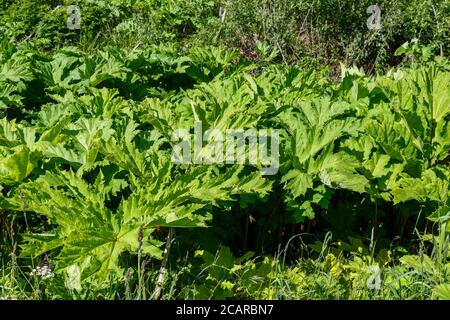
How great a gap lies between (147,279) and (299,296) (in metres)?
0.63

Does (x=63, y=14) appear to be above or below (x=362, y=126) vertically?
above

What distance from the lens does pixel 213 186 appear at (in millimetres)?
2699

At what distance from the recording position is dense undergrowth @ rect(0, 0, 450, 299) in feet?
8.71

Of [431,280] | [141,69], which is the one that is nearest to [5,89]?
[141,69]

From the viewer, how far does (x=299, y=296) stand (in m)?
2.93

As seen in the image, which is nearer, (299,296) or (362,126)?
(299,296)

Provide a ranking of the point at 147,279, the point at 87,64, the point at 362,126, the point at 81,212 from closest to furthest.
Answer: the point at 81,212
the point at 147,279
the point at 362,126
the point at 87,64

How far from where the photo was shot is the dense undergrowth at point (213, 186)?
8.71 feet

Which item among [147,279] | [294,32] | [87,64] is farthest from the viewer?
[294,32]

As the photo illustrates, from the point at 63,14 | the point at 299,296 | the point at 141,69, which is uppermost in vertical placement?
the point at 63,14

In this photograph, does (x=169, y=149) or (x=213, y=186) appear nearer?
(x=213, y=186)

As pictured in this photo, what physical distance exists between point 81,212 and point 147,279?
47 centimetres
